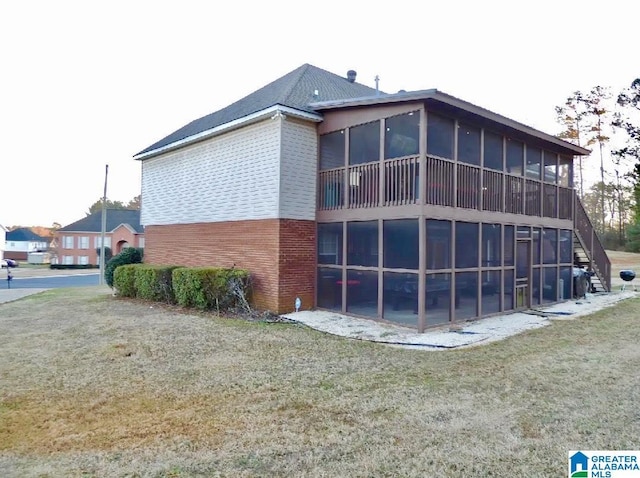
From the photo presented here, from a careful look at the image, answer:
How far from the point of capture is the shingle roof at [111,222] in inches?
1564

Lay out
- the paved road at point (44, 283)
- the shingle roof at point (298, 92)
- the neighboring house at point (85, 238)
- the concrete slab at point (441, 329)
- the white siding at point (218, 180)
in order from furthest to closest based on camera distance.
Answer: the neighboring house at point (85, 238), the paved road at point (44, 283), the shingle roof at point (298, 92), the white siding at point (218, 180), the concrete slab at point (441, 329)

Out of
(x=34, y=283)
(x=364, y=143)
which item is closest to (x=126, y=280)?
(x=364, y=143)

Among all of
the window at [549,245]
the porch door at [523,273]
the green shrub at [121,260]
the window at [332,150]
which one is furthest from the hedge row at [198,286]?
the window at [549,245]

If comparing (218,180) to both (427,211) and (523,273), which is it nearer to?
(427,211)

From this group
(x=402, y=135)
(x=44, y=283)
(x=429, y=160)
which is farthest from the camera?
(x=44, y=283)

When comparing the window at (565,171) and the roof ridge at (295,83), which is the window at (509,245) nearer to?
the window at (565,171)

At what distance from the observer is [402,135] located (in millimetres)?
9242

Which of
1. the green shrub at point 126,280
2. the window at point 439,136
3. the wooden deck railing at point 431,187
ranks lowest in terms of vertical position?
the green shrub at point 126,280

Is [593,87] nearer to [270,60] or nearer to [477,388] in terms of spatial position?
[270,60]

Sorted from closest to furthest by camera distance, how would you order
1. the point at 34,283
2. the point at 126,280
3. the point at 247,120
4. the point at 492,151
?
the point at 492,151 → the point at 247,120 → the point at 126,280 → the point at 34,283

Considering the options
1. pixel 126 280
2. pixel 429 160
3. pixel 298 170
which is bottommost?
pixel 126 280

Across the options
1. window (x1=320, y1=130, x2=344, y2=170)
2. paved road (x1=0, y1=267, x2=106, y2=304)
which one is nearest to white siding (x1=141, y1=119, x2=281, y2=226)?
window (x1=320, y1=130, x2=344, y2=170)

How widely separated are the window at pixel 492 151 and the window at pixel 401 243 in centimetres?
309

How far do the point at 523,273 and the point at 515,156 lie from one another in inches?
126
